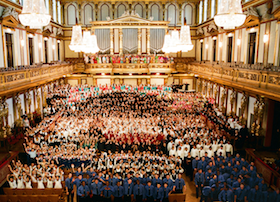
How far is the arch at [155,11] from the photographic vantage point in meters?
35.1

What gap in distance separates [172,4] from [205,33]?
7337 millimetres

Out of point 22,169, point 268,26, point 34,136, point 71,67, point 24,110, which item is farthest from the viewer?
point 71,67

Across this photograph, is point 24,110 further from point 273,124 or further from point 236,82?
point 273,124

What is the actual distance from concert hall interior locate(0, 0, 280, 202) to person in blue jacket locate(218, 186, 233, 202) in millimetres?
44

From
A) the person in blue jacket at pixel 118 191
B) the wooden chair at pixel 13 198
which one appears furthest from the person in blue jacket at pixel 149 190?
the wooden chair at pixel 13 198

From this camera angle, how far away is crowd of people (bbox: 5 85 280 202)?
10352 mm

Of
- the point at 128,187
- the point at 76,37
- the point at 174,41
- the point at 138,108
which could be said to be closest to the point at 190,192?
the point at 128,187

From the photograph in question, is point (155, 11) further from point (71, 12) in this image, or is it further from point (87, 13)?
point (71, 12)

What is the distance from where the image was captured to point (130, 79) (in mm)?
33500

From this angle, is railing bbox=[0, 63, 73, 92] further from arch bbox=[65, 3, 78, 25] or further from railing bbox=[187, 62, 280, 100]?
railing bbox=[187, 62, 280, 100]

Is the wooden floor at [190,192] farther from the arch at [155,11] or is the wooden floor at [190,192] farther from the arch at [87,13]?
the arch at [87,13]

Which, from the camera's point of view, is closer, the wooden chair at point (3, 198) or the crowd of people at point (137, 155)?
the wooden chair at point (3, 198)

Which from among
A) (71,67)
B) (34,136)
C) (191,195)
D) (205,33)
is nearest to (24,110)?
(34,136)

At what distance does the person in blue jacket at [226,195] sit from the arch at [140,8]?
2993 cm
